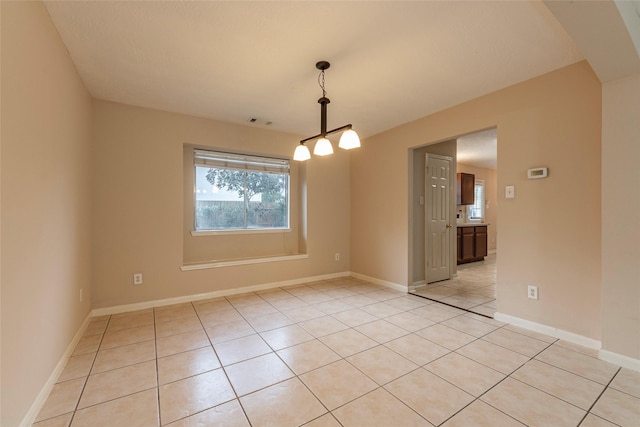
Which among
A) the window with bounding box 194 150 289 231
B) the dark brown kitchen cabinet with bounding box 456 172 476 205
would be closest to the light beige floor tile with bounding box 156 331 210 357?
the window with bounding box 194 150 289 231

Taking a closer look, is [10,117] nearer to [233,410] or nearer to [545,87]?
[233,410]

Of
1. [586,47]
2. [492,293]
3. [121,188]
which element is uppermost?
[586,47]

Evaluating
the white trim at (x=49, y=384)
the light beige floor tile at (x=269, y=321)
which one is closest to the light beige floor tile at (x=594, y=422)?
the light beige floor tile at (x=269, y=321)

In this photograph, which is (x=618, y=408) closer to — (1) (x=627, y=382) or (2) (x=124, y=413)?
(1) (x=627, y=382)

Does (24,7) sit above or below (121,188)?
above

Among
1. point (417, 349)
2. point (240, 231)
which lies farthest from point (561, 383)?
point (240, 231)

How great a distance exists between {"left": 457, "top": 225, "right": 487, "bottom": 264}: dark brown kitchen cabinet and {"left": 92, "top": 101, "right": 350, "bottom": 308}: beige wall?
4226mm

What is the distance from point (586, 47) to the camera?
1.89m

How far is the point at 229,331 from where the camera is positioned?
2.73 meters

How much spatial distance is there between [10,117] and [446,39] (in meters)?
2.82

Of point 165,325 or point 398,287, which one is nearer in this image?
point 165,325

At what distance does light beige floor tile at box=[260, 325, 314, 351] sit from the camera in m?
2.46

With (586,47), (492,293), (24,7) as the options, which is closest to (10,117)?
(24,7)

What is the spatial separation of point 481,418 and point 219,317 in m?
2.60
